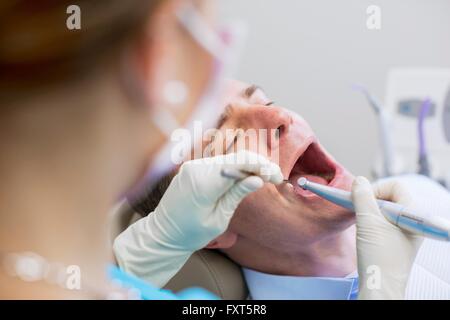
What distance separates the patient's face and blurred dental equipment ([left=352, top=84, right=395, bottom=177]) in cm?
16

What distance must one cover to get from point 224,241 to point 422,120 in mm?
684

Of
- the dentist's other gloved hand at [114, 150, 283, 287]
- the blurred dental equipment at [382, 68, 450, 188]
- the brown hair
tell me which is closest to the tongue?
the dentist's other gloved hand at [114, 150, 283, 287]

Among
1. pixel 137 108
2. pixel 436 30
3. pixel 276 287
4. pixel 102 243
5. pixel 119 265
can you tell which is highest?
pixel 436 30

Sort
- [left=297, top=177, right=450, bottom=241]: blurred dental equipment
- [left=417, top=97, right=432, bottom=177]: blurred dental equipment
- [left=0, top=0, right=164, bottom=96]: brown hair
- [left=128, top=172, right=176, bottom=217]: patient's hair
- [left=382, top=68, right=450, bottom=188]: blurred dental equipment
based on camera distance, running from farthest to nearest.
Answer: [left=417, top=97, right=432, bottom=177]: blurred dental equipment
[left=382, top=68, right=450, bottom=188]: blurred dental equipment
[left=128, top=172, right=176, bottom=217]: patient's hair
[left=297, top=177, right=450, bottom=241]: blurred dental equipment
[left=0, top=0, right=164, bottom=96]: brown hair

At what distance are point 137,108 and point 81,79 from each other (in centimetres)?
7

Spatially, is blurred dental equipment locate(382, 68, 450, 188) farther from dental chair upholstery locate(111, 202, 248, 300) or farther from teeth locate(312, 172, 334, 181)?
dental chair upholstery locate(111, 202, 248, 300)

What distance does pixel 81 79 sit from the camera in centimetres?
55

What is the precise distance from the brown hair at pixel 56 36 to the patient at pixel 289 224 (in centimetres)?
49

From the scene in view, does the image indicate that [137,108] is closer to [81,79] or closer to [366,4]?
[81,79]

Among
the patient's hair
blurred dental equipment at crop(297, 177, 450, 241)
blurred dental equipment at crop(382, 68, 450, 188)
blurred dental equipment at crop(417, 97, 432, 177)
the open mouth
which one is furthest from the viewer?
blurred dental equipment at crop(417, 97, 432, 177)

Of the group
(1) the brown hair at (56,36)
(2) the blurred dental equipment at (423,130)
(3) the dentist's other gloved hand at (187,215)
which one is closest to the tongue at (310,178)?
(3) the dentist's other gloved hand at (187,215)

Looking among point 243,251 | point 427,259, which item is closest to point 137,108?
point 243,251

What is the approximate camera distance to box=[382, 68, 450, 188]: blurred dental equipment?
1.25 meters
